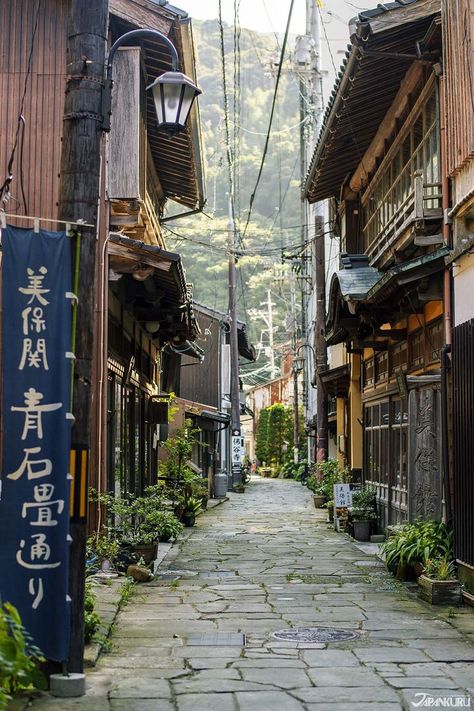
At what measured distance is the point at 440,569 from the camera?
12352 mm

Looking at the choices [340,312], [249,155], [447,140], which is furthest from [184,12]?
[249,155]

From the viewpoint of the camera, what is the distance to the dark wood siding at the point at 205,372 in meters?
43.1

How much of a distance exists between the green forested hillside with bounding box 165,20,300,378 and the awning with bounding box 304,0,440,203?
24.9 metres

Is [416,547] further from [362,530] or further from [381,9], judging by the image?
[381,9]

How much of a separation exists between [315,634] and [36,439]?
4548 millimetres

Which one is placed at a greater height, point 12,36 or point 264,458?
point 12,36

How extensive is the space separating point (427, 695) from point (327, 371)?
→ 67.3 ft

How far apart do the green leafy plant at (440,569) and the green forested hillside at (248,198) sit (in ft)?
116

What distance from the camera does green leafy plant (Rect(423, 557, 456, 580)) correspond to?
12270mm

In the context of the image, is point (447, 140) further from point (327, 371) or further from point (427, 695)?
point (327, 371)

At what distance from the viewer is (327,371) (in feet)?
91.4

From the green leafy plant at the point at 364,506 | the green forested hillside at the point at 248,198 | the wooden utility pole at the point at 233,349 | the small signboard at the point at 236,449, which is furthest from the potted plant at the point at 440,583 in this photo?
the green forested hillside at the point at 248,198

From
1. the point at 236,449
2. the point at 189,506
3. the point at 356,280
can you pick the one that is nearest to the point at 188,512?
the point at 189,506

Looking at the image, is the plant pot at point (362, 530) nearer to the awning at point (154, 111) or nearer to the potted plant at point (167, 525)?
the potted plant at point (167, 525)
